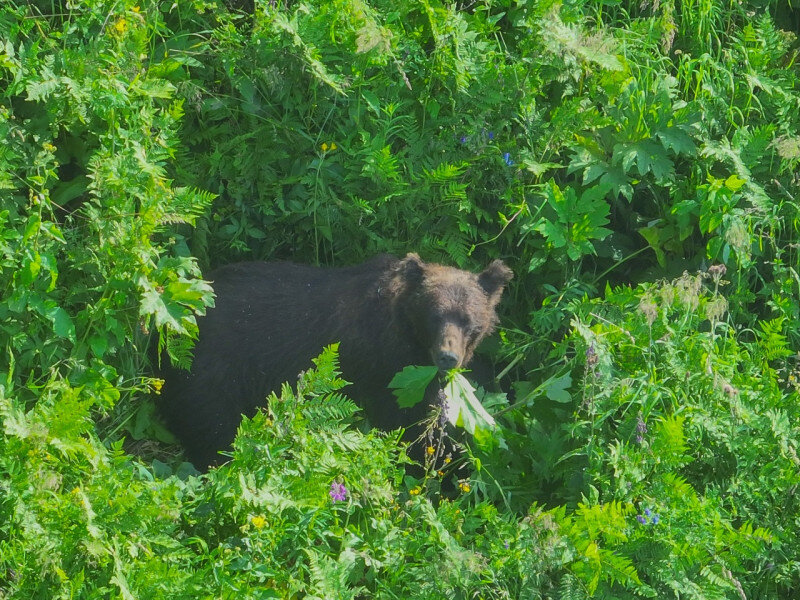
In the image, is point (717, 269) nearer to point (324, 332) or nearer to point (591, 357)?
point (591, 357)

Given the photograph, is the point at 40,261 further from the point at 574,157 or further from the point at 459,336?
the point at 574,157

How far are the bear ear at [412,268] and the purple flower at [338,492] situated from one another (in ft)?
5.84

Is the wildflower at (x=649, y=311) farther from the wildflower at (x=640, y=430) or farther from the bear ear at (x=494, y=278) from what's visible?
the bear ear at (x=494, y=278)

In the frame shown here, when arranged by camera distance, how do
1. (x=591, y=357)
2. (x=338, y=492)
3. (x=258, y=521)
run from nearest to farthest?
(x=258, y=521) < (x=338, y=492) < (x=591, y=357)

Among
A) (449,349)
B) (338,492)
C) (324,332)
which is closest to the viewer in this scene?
(338,492)

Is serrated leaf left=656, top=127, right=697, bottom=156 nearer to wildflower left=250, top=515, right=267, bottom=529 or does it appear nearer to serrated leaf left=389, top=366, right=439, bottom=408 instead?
serrated leaf left=389, top=366, right=439, bottom=408

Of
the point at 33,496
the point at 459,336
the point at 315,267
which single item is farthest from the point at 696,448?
the point at 33,496

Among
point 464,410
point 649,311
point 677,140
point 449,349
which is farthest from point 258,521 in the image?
point 677,140

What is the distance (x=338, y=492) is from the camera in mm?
4723

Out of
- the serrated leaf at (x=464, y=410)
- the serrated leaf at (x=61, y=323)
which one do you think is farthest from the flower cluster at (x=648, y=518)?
the serrated leaf at (x=61, y=323)

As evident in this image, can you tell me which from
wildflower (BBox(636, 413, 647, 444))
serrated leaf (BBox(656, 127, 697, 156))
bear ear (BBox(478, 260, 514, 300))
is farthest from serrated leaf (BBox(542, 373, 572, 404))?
serrated leaf (BBox(656, 127, 697, 156))

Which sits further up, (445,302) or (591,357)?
(591,357)

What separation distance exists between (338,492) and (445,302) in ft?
5.93

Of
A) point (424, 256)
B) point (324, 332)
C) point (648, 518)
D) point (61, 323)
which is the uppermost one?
point (61, 323)
